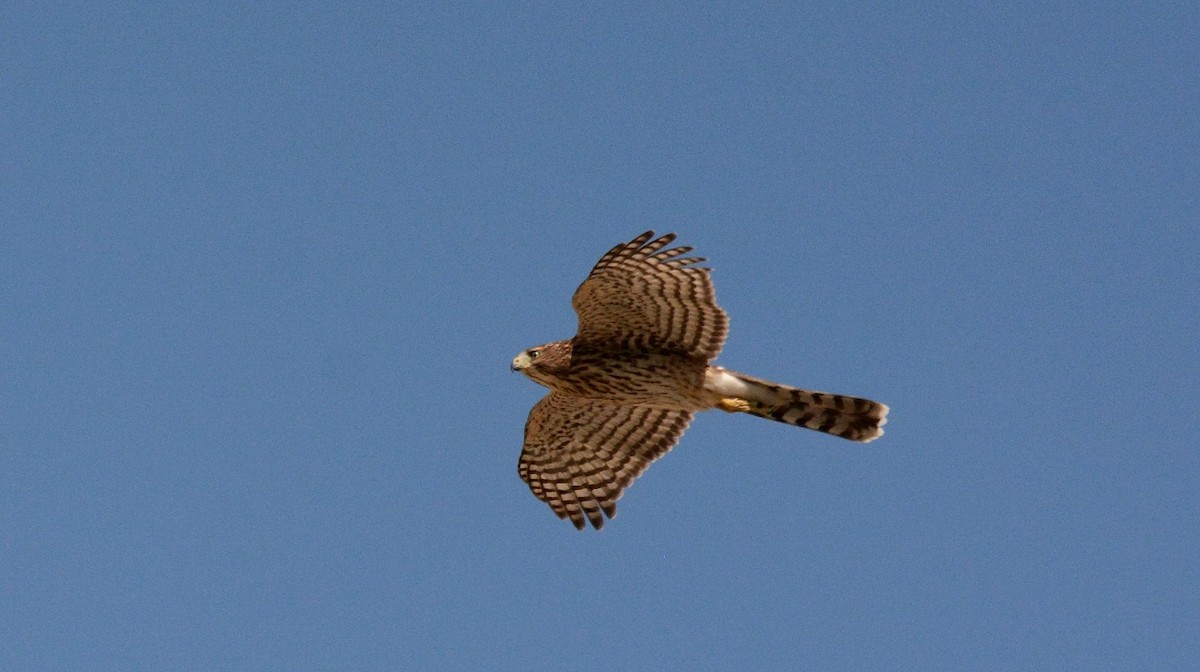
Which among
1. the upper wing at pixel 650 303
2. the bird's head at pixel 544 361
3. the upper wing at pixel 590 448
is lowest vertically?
the upper wing at pixel 590 448

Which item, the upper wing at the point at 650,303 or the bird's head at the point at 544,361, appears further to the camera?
the bird's head at the point at 544,361

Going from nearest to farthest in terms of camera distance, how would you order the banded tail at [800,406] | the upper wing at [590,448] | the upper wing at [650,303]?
the upper wing at [650,303]
the banded tail at [800,406]
the upper wing at [590,448]

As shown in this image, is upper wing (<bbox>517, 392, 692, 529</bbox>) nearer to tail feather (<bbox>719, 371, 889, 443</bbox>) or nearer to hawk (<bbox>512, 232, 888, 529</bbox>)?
hawk (<bbox>512, 232, 888, 529</bbox>)

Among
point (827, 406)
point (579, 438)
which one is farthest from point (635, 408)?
point (827, 406)

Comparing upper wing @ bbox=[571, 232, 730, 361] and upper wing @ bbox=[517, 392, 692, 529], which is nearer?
upper wing @ bbox=[571, 232, 730, 361]

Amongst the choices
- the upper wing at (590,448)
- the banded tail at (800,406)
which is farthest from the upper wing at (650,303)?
the upper wing at (590,448)

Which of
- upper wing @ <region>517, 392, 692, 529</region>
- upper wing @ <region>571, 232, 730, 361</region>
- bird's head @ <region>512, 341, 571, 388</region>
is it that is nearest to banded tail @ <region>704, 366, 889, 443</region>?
upper wing @ <region>571, 232, 730, 361</region>

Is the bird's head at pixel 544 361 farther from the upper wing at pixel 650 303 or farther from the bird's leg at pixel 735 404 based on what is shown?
the bird's leg at pixel 735 404

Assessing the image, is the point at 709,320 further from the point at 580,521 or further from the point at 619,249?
the point at 580,521
